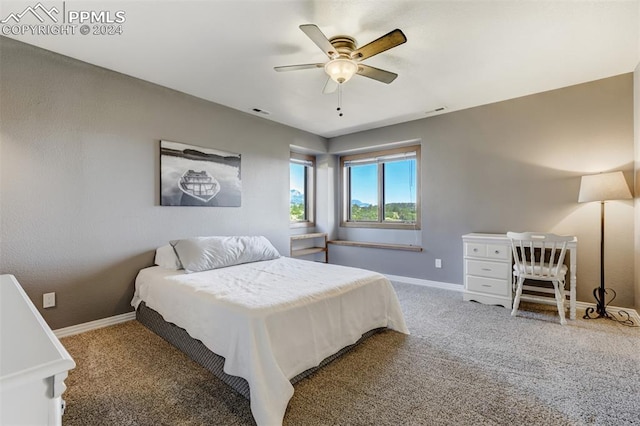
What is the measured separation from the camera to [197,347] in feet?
6.73

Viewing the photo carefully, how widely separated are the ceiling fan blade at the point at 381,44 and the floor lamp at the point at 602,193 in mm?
2499

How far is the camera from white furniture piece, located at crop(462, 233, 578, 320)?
10.4 ft

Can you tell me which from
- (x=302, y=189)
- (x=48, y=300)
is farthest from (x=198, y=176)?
(x=302, y=189)

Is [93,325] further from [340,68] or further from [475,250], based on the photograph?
[475,250]

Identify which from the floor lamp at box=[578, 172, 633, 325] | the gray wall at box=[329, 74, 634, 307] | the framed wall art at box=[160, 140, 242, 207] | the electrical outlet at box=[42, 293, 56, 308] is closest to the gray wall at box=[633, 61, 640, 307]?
the gray wall at box=[329, 74, 634, 307]

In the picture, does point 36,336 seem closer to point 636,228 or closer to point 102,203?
point 102,203

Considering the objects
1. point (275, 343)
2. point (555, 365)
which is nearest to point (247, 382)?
point (275, 343)

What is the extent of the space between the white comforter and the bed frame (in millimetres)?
91

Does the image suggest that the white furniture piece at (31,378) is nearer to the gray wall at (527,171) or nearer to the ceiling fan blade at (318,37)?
the ceiling fan blade at (318,37)

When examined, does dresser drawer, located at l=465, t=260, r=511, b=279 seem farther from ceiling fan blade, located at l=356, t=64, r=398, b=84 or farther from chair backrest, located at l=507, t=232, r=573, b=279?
ceiling fan blade, located at l=356, t=64, r=398, b=84

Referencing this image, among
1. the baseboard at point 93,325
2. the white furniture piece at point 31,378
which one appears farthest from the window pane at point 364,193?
the white furniture piece at point 31,378

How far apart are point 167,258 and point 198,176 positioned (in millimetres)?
1036

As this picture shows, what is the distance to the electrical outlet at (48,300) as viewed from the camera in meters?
2.42

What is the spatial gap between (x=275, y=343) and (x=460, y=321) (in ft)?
6.78
